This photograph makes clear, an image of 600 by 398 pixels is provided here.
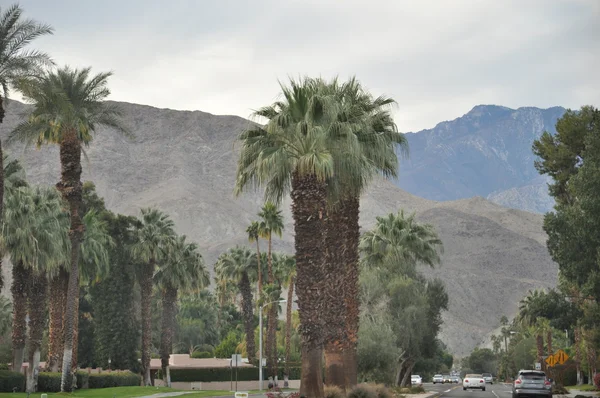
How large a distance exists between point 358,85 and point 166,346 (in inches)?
2018

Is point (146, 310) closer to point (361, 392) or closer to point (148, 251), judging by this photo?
point (148, 251)

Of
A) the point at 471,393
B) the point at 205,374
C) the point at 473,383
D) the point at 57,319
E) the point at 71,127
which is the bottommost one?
the point at 471,393

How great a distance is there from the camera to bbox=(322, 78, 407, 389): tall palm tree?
33.6 m

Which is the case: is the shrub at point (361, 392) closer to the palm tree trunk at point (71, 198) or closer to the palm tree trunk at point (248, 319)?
the palm tree trunk at point (71, 198)

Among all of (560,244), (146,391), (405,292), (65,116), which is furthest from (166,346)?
(560,244)

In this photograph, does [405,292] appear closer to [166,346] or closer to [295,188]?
[166,346]

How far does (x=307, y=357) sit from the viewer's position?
104 ft

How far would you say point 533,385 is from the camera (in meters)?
44.1

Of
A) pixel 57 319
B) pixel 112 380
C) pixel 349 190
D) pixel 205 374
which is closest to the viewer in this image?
pixel 349 190

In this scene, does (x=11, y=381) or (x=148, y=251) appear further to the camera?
(x=148, y=251)

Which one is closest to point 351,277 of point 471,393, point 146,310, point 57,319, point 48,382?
point 48,382

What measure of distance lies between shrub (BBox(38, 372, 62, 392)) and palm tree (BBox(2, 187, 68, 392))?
0.93 meters

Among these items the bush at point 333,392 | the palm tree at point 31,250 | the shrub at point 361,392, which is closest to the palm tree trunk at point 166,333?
the palm tree at point 31,250

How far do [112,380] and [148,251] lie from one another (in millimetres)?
12959
